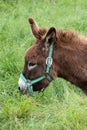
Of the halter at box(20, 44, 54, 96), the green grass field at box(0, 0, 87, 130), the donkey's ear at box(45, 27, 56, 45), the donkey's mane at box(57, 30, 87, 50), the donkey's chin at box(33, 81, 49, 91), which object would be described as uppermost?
the donkey's ear at box(45, 27, 56, 45)

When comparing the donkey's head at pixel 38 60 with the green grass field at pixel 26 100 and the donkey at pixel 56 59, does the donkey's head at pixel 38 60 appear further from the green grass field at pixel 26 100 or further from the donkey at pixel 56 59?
the green grass field at pixel 26 100

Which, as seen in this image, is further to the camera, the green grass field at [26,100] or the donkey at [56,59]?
the green grass field at [26,100]

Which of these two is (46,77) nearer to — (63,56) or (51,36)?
(63,56)

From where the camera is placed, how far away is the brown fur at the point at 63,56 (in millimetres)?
4934

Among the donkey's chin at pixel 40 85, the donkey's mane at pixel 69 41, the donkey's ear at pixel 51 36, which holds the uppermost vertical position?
the donkey's ear at pixel 51 36

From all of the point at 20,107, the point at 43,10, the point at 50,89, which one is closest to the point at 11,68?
the point at 50,89

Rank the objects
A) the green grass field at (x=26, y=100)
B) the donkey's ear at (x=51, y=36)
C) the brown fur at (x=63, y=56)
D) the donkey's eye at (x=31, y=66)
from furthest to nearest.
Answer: the green grass field at (x=26, y=100), the donkey's eye at (x=31, y=66), the brown fur at (x=63, y=56), the donkey's ear at (x=51, y=36)

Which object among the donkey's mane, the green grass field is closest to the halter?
the donkey's mane

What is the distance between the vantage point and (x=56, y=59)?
4.96 m

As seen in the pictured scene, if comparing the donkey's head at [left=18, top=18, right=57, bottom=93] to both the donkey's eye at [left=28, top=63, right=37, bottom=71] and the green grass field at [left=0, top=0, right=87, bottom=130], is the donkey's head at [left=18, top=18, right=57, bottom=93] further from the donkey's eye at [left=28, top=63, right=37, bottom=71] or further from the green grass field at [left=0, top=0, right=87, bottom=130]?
the green grass field at [left=0, top=0, right=87, bottom=130]

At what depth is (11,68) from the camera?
22.2ft

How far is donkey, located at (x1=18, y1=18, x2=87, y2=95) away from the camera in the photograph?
16.2ft

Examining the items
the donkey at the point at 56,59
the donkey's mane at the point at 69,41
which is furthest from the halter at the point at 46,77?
the donkey's mane at the point at 69,41

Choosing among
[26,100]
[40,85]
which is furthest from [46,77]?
[26,100]
